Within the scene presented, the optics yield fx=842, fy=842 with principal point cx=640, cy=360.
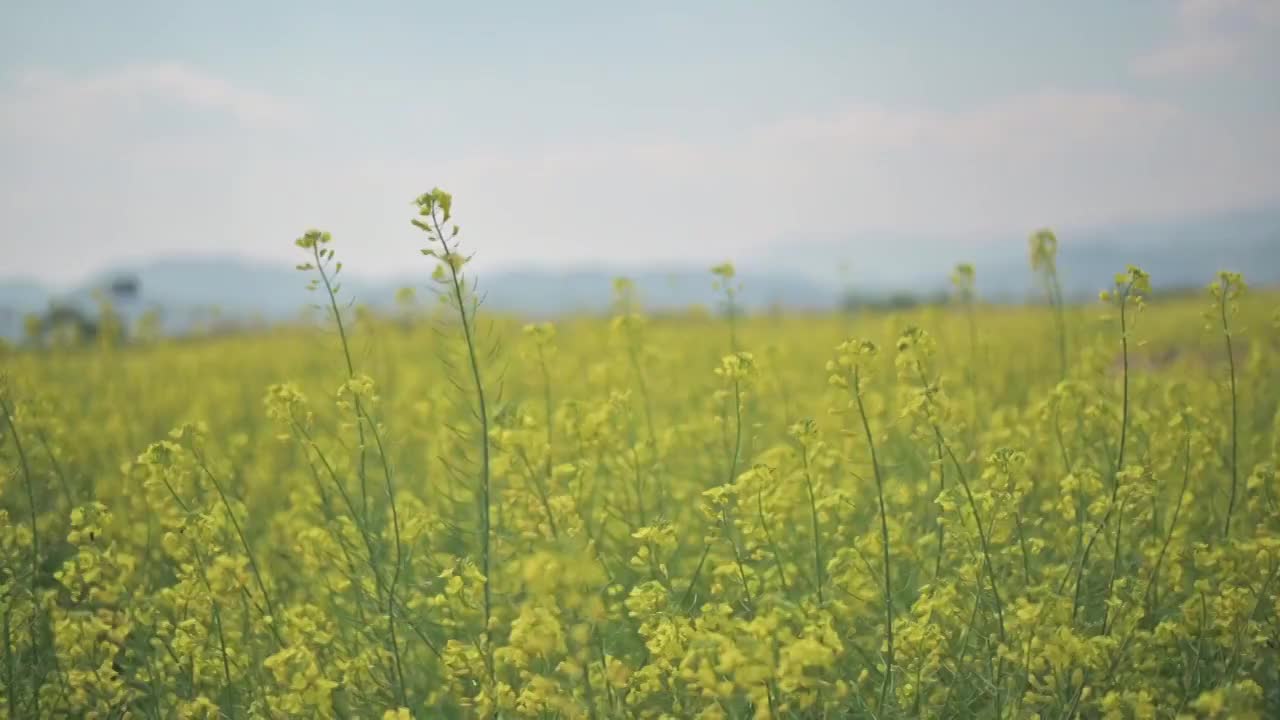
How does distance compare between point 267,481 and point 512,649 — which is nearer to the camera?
point 512,649

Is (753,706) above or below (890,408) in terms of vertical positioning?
below

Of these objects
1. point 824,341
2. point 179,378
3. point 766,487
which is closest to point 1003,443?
point 766,487

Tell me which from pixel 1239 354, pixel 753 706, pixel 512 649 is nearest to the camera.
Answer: pixel 512 649

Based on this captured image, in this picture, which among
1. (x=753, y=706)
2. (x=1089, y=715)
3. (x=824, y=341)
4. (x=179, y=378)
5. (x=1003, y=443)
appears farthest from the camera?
(x=824, y=341)

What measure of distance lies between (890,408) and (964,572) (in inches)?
145

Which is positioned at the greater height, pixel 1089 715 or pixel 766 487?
pixel 766 487

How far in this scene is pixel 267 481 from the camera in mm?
5984

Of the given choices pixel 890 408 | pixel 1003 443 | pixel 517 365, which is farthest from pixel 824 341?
pixel 1003 443

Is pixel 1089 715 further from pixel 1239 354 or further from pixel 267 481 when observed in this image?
pixel 1239 354

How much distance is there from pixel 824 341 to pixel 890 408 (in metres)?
7.13

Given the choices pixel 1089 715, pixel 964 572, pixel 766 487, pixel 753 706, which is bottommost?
pixel 1089 715

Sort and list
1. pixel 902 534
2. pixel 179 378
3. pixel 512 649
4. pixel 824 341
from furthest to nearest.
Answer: pixel 824 341
pixel 179 378
pixel 902 534
pixel 512 649

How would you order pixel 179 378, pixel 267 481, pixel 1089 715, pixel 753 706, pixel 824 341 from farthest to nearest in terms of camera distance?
1. pixel 824 341
2. pixel 179 378
3. pixel 267 481
4. pixel 1089 715
5. pixel 753 706

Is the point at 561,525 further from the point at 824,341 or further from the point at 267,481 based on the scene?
the point at 824,341
